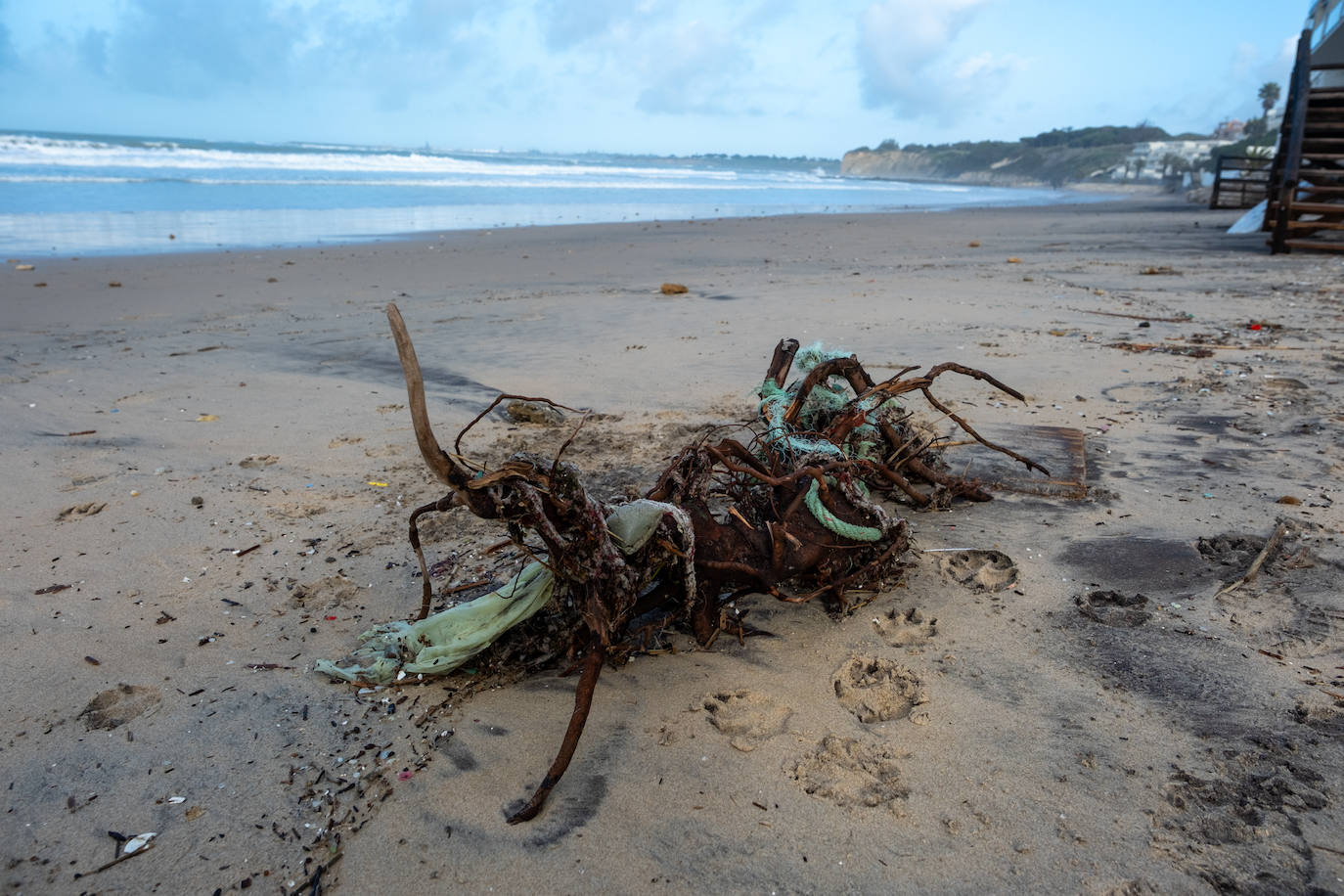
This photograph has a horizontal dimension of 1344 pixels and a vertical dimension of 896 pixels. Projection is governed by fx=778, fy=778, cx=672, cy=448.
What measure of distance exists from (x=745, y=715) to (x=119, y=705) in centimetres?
162

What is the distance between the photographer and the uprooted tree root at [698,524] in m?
1.66

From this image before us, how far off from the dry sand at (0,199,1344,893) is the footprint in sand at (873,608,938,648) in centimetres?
1

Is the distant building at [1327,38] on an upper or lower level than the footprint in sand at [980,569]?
upper

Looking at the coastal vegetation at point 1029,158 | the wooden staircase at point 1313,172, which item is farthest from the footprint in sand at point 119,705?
the coastal vegetation at point 1029,158

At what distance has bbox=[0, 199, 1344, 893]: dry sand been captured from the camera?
1.59m

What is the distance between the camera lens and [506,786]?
175cm

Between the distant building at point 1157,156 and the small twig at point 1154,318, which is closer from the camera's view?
the small twig at point 1154,318

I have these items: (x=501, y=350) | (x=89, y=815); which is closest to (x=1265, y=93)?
(x=501, y=350)

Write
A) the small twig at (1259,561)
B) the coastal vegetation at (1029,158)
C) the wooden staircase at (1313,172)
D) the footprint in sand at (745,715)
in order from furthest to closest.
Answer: the coastal vegetation at (1029,158), the wooden staircase at (1313,172), the small twig at (1259,561), the footprint in sand at (745,715)

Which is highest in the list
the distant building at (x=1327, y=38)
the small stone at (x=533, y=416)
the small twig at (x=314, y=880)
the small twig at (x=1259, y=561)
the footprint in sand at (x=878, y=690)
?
the distant building at (x=1327, y=38)

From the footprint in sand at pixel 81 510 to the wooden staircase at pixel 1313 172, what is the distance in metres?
12.9

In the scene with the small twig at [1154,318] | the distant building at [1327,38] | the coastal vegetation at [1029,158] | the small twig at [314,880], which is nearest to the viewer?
the small twig at [314,880]

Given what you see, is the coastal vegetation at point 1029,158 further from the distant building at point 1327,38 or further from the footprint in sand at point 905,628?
the footprint in sand at point 905,628

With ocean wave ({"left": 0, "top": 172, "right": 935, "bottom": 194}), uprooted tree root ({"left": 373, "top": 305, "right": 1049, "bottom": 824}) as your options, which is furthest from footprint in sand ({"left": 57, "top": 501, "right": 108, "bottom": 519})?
ocean wave ({"left": 0, "top": 172, "right": 935, "bottom": 194})
